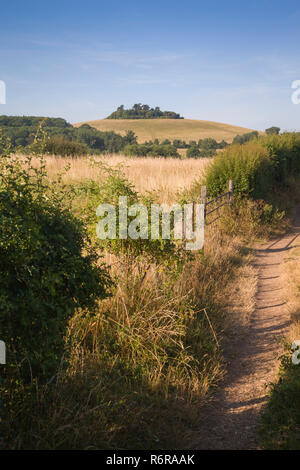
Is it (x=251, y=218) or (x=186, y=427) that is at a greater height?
(x=251, y=218)

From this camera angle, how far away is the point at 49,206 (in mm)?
2482

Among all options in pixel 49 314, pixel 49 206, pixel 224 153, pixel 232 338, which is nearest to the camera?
pixel 49 314

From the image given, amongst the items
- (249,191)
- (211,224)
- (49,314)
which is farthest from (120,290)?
(249,191)

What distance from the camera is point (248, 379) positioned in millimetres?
3787

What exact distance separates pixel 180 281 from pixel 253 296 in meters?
1.77

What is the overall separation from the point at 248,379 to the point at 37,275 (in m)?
2.79

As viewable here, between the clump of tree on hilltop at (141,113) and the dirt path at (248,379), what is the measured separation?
2971 inches

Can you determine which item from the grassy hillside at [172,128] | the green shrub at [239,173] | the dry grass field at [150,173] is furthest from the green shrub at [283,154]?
the grassy hillside at [172,128]

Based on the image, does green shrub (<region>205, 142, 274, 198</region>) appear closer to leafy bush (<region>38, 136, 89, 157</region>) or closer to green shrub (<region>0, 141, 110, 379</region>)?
green shrub (<region>0, 141, 110, 379</region>)

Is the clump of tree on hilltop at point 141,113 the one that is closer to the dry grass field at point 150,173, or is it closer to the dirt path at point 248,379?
the dry grass field at point 150,173

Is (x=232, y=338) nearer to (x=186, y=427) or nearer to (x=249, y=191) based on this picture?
(x=186, y=427)

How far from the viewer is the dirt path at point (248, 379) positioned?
2910 mm

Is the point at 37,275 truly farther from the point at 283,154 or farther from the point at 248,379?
the point at 283,154

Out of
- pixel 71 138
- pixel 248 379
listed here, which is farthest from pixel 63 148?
pixel 248 379
